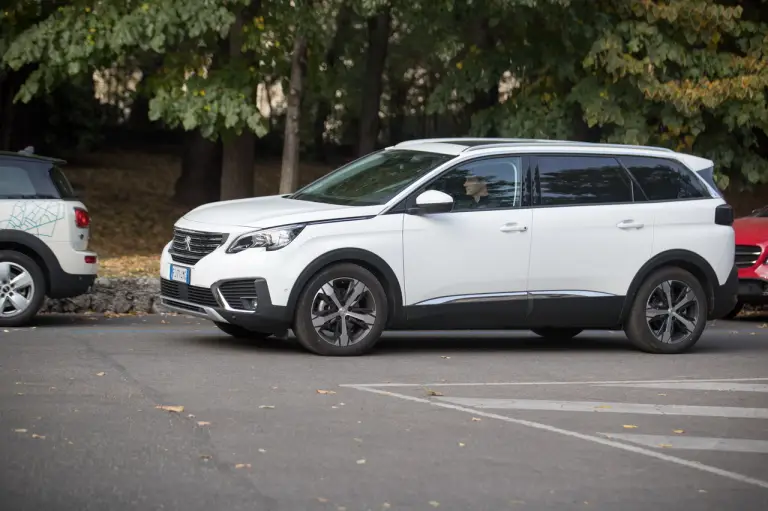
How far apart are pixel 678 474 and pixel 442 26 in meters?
15.4

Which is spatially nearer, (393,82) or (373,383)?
(373,383)

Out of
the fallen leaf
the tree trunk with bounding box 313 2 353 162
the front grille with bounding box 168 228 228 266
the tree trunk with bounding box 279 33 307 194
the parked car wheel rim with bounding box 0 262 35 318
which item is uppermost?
the tree trunk with bounding box 313 2 353 162

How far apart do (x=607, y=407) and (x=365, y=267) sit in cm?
288

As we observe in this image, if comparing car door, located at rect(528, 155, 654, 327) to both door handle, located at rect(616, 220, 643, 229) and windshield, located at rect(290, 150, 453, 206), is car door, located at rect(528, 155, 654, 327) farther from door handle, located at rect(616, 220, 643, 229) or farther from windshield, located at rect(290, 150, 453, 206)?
windshield, located at rect(290, 150, 453, 206)

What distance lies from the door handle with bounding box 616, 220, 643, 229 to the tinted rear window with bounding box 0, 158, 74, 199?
4.93 m

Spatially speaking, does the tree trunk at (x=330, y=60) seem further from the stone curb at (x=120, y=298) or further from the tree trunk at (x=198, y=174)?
the stone curb at (x=120, y=298)

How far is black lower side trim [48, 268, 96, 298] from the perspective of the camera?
→ 13703 millimetres

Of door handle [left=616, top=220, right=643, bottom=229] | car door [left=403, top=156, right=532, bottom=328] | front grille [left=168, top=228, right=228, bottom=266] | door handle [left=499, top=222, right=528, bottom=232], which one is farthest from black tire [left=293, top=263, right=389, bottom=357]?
door handle [left=616, top=220, right=643, bottom=229]

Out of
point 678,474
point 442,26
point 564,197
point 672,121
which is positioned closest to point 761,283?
point 564,197

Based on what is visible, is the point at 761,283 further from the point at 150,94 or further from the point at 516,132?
the point at 150,94

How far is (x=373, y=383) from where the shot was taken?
10594 millimetres

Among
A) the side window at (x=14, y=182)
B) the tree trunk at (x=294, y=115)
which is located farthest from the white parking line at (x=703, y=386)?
the tree trunk at (x=294, y=115)

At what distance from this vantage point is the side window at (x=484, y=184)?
1249cm

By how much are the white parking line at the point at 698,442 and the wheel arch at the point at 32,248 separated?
651 centimetres
